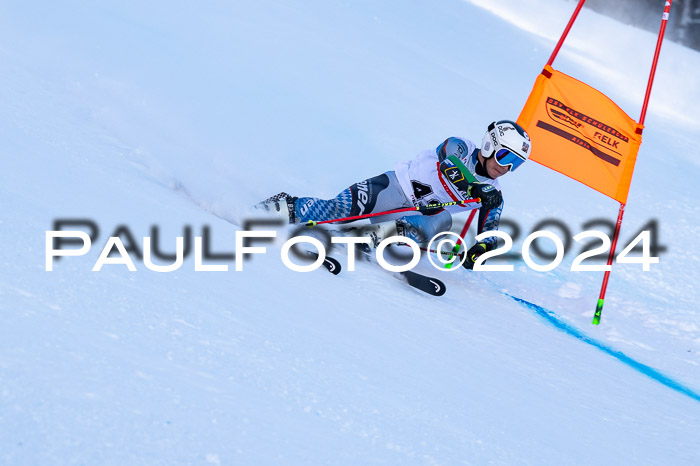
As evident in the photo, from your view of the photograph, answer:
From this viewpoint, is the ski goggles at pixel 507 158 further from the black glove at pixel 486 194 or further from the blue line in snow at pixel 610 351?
the blue line in snow at pixel 610 351

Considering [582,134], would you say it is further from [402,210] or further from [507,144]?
[402,210]

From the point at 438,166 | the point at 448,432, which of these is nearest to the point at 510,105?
the point at 438,166

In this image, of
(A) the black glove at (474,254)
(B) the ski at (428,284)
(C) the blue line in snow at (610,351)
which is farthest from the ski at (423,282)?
(C) the blue line in snow at (610,351)

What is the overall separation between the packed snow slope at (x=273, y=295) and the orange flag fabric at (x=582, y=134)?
750 mm

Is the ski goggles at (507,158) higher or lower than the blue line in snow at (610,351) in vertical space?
higher

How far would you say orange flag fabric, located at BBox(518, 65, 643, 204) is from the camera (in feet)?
15.3

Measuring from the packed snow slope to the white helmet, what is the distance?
81cm

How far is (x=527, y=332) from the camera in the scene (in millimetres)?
3729

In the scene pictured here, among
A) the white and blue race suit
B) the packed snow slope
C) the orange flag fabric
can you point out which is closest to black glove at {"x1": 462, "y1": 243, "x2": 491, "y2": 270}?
the white and blue race suit

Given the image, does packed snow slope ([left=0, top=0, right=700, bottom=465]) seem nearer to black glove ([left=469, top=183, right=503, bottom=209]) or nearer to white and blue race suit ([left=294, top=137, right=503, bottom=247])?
white and blue race suit ([left=294, top=137, right=503, bottom=247])

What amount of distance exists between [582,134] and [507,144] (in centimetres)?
96

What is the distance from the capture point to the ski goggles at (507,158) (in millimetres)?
4035

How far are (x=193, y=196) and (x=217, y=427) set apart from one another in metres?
2.50

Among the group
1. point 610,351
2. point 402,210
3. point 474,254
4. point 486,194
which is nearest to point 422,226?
point 402,210
